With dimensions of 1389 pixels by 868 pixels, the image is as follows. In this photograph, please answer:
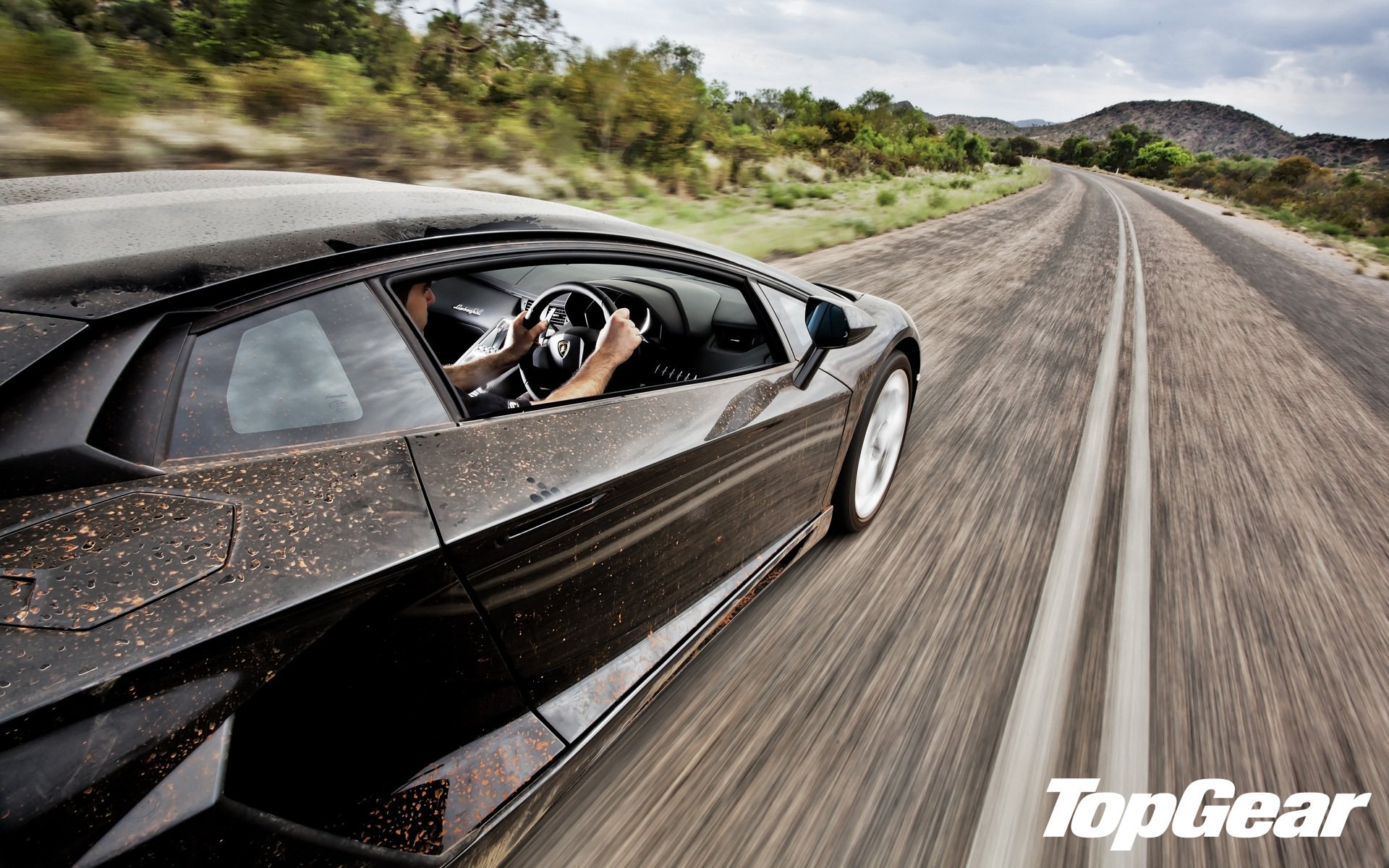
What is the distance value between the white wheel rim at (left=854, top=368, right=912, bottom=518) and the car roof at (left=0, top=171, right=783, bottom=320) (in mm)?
1442

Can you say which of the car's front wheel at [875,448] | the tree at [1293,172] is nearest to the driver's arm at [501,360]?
the car's front wheel at [875,448]

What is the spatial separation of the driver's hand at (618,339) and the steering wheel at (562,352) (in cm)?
10

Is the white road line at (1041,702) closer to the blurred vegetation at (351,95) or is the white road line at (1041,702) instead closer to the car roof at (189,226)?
the car roof at (189,226)

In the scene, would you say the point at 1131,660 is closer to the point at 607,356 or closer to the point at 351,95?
the point at 607,356

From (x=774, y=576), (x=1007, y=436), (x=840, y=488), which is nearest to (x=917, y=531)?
(x=840, y=488)

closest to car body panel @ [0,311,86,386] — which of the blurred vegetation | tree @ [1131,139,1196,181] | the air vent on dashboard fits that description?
the air vent on dashboard

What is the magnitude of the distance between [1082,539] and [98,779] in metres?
3.29

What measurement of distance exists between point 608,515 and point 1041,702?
1.56 meters

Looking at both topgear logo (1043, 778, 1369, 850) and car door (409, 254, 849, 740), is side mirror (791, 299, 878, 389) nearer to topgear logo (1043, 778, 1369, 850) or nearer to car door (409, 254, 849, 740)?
car door (409, 254, 849, 740)

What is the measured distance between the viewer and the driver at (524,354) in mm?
1733

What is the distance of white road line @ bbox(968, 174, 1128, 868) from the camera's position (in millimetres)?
1695

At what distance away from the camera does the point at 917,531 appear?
2.95m

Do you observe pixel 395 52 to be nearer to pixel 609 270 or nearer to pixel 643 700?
pixel 609 270

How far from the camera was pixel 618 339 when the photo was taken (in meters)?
2.14
